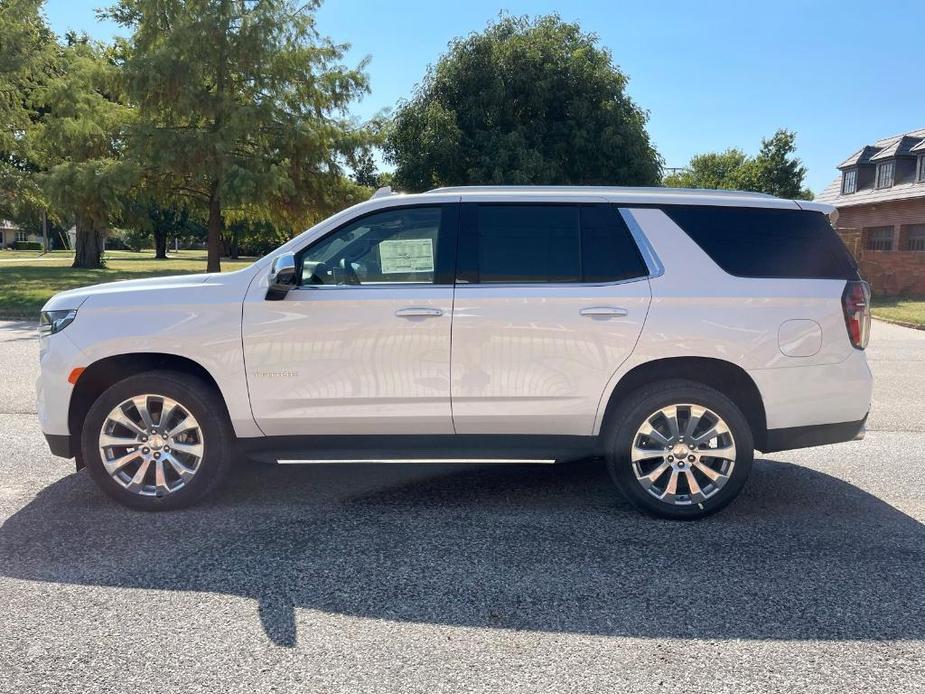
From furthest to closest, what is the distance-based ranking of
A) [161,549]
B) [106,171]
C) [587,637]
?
[106,171] < [161,549] < [587,637]

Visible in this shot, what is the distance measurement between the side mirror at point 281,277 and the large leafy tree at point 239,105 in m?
16.1

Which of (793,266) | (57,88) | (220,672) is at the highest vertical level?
(57,88)

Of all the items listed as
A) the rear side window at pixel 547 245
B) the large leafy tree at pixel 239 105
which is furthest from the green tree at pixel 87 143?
the rear side window at pixel 547 245

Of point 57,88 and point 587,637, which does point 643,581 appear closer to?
point 587,637

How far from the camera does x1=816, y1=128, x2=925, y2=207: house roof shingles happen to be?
3027cm

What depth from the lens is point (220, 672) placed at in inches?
117

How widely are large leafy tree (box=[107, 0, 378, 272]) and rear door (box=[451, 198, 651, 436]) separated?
1642 centimetres

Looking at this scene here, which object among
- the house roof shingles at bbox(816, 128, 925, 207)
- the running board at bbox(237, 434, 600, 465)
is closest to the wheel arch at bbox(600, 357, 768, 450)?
the running board at bbox(237, 434, 600, 465)

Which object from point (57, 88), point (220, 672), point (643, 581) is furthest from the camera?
point (57, 88)

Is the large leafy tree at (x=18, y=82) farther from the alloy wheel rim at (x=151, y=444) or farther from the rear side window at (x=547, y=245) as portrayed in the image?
the rear side window at (x=547, y=245)

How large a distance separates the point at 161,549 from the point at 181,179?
799 inches

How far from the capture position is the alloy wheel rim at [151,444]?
4555mm

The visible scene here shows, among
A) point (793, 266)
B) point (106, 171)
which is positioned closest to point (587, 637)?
point (793, 266)

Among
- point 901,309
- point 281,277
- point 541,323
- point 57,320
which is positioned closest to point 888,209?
point 901,309
